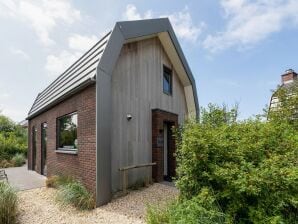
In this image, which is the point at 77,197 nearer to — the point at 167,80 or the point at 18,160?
the point at 167,80

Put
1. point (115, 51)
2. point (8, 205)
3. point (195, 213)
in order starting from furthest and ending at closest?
point (115, 51)
point (8, 205)
point (195, 213)

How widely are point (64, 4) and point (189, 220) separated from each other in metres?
8.03

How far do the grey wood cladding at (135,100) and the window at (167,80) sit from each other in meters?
0.38

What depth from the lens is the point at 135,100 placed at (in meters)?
9.54

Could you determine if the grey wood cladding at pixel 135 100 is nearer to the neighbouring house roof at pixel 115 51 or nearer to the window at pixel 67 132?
the neighbouring house roof at pixel 115 51

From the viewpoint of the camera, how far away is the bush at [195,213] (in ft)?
12.4

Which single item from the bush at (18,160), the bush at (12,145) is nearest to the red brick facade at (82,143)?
the bush at (18,160)

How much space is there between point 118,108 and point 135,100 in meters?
1.21

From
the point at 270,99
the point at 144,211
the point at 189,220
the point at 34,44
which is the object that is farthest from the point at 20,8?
the point at 270,99

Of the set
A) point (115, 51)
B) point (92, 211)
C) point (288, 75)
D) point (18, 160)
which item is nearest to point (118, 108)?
point (115, 51)

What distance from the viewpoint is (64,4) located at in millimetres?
8586

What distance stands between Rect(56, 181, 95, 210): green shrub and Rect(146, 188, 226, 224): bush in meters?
2.80

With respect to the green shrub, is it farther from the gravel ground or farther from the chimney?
the chimney

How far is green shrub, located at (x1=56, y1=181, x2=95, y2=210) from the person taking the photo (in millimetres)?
6668
